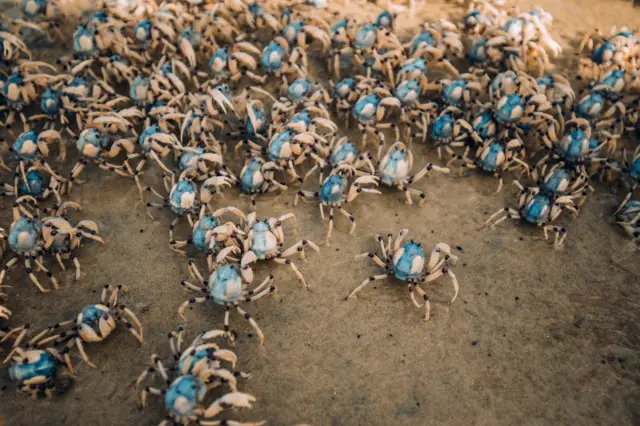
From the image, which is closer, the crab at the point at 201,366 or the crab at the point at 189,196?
the crab at the point at 201,366

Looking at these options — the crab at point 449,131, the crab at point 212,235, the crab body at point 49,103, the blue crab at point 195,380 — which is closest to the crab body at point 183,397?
the blue crab at point 195,380

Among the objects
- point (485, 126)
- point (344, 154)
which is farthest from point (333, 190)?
point (485, 126)

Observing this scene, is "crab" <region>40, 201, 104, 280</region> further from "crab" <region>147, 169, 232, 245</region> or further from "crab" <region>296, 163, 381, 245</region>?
"crab" <region>296, 163, 381, 245</region>

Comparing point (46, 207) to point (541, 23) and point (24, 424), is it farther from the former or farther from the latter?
point (541, 23)

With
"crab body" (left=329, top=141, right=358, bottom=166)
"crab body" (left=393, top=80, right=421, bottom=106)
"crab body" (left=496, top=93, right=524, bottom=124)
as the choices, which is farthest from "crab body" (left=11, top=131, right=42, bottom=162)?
"crab body" (left=496, top=93, right=524, bottom=124)

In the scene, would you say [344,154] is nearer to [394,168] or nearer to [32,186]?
[394,168]

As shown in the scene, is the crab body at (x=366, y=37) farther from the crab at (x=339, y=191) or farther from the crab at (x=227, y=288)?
the crab at (x=227, y=288)
